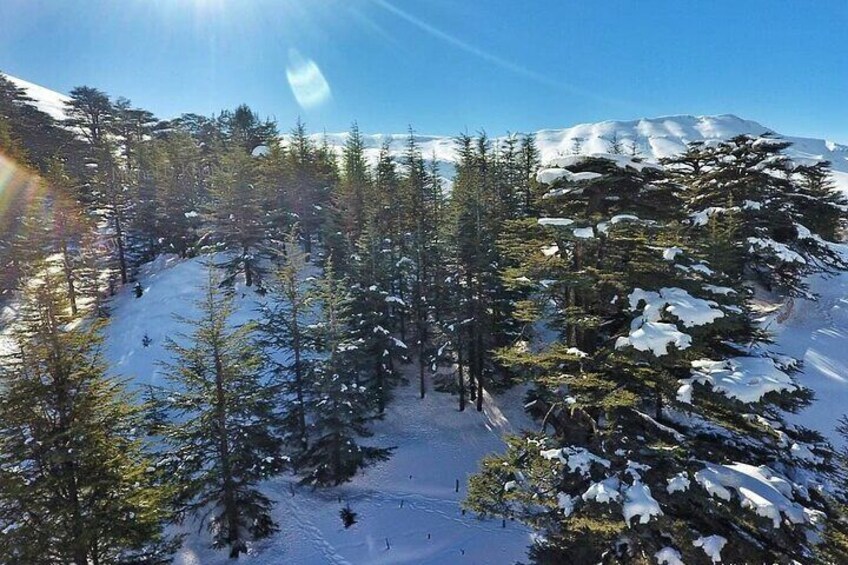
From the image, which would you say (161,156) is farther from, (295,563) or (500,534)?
(500,534)

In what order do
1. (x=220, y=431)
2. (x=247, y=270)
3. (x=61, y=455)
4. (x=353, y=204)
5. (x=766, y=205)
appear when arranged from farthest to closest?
(x=353, y=204) → (x=247, y=270) → (x=766, y=205) → (x=220, y=431) → (x=61, y=455)

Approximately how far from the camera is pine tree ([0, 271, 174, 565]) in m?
9.46

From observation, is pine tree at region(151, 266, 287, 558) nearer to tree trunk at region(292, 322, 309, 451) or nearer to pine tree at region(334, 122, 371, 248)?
tree trunk at region(292, 322, 309, 451)

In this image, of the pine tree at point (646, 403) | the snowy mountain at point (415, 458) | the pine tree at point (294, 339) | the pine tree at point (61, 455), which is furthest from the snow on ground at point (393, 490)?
the pine tree at point (646, 403)

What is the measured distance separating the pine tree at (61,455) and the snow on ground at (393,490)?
5.52ft

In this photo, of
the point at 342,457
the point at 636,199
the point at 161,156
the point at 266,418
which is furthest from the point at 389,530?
the point at 161,156

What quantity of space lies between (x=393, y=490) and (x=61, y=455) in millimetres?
15647

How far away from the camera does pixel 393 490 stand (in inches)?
860

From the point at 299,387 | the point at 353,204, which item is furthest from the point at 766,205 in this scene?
the point at 353,204

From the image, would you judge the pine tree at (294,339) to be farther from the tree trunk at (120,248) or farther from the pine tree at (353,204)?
the tree trunk at (120,248)

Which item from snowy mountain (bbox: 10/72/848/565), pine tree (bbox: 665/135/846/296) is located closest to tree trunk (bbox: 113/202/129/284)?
snowy mountain (bbox: 10/72/848/565)

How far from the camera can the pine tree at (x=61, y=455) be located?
9461 millimetres

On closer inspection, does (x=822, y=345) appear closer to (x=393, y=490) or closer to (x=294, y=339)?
(x=393, y=490)

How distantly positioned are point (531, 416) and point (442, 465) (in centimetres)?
706
